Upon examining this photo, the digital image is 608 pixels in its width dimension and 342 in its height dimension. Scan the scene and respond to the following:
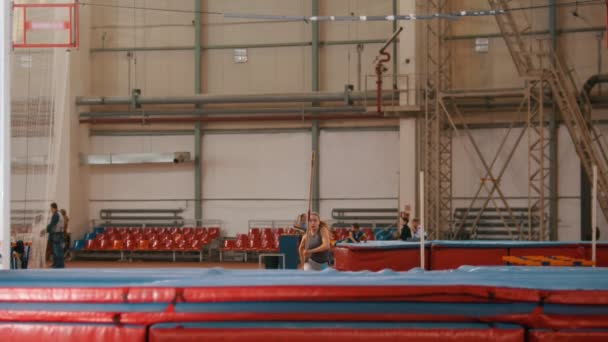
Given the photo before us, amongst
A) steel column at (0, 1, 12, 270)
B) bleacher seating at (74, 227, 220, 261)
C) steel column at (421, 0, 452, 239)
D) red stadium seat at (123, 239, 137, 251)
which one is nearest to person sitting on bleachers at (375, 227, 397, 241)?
steel column at (421, 0, 452, 239)

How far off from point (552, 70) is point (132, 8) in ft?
45.6

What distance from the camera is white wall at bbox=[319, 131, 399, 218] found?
2138cm

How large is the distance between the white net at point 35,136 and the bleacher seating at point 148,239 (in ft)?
20.4

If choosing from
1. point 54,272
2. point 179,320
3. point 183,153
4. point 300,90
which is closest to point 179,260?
point 183,153

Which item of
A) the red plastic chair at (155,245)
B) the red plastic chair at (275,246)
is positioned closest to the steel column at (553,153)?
the red plastic chair at (275,246)

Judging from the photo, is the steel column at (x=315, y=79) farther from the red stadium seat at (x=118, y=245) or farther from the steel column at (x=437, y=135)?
the red stadium seat at (x=118, y=245)

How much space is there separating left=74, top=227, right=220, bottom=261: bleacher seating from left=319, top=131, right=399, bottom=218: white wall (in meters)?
4.06

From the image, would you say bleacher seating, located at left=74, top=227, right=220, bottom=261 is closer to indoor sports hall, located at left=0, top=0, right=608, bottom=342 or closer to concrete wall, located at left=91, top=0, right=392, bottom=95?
indoor sports hall, located at left=0, top=0, right=608, bottom=342

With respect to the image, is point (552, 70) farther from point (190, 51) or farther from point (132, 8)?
point (132, 8)

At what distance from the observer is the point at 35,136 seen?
13.7 meters

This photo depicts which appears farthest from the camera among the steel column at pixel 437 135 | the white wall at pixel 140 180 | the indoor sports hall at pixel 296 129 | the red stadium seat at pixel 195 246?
the white wall at pixel 140 180

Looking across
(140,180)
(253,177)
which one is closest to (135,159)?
(140,180)

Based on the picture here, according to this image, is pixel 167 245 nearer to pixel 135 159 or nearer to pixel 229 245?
pixel 229 245

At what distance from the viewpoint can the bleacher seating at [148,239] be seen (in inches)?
804
